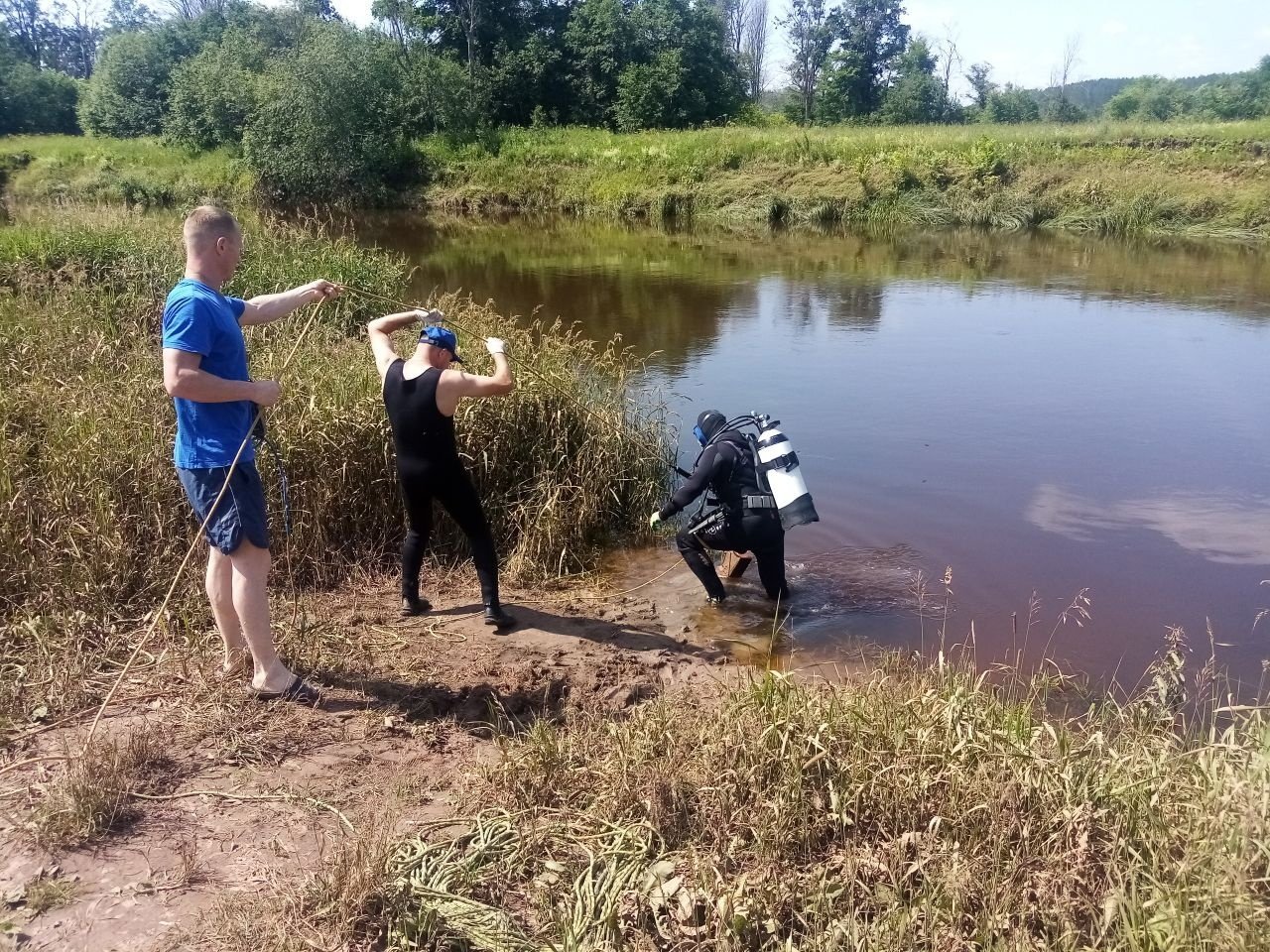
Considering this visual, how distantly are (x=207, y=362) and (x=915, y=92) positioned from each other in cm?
5218

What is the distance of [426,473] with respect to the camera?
195 inches

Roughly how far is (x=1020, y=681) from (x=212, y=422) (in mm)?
4186

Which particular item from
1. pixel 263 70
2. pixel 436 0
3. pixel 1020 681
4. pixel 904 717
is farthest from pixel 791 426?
pixel 436 0

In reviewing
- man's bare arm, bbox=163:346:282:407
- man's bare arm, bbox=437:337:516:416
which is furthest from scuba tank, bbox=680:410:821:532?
man's bare arm, bbox=163:346:282:407

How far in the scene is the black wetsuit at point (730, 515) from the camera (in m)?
5.60

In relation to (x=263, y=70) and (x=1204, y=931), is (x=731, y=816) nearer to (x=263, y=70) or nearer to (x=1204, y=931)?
(x=1204, y=931)

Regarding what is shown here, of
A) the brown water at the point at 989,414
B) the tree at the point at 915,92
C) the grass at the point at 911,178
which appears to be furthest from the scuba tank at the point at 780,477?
the tree at the point at 915,92

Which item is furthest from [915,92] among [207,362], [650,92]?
[207,362]

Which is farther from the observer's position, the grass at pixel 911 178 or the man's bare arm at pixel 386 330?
the grass at pixel 911 178

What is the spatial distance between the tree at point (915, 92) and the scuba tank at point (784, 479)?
48089 millimetres

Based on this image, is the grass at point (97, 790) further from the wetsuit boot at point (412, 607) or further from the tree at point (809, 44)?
the tree at point (809, 44)

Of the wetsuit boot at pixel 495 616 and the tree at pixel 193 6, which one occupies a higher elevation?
the tree at pixel 193 6

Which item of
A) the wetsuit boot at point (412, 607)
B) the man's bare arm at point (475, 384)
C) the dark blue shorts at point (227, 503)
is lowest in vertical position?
the wetsuit boot at point (412, 607)

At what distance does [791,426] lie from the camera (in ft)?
32.3
